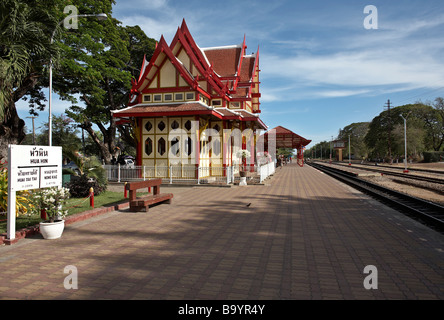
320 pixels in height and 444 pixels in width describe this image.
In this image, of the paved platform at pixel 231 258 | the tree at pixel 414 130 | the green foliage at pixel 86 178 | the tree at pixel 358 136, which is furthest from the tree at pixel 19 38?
the tree at pixel 358 136

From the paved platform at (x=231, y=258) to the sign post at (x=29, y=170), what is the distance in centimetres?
89

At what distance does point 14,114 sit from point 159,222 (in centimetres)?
1489

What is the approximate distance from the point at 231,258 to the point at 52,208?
160 inches

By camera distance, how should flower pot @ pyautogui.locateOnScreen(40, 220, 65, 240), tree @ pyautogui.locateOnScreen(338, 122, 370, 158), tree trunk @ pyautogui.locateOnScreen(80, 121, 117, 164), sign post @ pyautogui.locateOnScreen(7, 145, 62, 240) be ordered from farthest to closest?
1. tree @ pyautogui.locateOnScreen(338, 122, 370, 158)
2. tree trunk @ pyautogui.locateOnScreen(80, 121, 117, 164)
3. flower pot @ pyautogui.locateOnScreen(40, 220, 65, 240)
4. sign post @ pyautogui.locateOnScreen(7, 145, 62, 240)

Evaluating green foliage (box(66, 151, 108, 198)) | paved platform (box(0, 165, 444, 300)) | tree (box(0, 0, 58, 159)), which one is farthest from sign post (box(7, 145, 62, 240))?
green foliage (box(66, 151, 108, 198))

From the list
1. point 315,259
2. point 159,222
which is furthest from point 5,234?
point 315,259

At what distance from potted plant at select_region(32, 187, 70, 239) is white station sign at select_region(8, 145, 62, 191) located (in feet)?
0.93

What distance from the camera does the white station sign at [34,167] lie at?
18.9 ft

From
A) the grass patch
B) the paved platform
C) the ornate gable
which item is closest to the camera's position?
the paved platform

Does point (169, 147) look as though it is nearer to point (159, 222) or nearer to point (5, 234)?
point (159, 222)

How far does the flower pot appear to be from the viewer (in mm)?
6020
